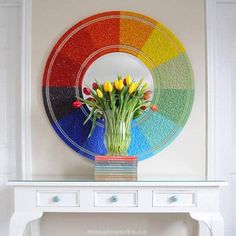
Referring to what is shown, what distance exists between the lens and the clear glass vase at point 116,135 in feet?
6.00

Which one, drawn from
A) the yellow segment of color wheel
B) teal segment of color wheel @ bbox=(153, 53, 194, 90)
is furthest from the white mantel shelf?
the yellow segment of color wheel

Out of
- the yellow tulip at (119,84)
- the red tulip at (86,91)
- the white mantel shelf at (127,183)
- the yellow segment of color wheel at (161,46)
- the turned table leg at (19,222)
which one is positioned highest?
the yellow segment of color wheel at (161,46)

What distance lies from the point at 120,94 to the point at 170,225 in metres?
0.97

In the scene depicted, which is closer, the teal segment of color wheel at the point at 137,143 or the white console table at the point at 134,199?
the white console table at the point at 134,199

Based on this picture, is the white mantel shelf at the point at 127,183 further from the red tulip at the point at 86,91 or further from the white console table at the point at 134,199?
the red tulip at the point at 86,91

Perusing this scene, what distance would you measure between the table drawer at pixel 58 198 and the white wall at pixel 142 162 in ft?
1.01

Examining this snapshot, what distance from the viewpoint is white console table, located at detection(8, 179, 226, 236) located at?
174 cm

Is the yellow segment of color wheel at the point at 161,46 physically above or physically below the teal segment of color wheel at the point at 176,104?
above

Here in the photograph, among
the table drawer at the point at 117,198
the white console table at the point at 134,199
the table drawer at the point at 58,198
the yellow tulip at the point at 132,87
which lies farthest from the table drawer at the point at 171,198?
the yellow tulip at the point at 132,87

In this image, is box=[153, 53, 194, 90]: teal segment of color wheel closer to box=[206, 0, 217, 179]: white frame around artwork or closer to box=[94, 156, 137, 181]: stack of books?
box=[206, 0, 217, 179]: white frame around artwork

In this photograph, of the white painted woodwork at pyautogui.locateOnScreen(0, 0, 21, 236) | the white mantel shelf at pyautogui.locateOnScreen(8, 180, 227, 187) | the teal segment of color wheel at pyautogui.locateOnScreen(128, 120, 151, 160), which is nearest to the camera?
the white mantel shelf at pyautogui.locateOnScreen(8, 180, 227, 187)

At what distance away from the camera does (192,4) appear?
2.11 metres

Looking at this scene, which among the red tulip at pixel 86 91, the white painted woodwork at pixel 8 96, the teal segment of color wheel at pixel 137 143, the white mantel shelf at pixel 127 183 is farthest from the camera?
the white painted woodwork at pixel 8 96

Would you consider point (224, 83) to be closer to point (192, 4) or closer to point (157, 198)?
point (192, 4)
